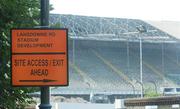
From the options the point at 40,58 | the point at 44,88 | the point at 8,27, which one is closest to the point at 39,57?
the point at 40,58

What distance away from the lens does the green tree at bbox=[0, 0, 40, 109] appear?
13188 millimetres

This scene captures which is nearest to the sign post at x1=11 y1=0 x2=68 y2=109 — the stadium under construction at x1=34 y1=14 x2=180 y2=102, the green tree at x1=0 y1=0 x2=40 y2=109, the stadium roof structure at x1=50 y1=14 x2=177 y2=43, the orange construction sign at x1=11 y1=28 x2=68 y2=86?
the orange construction sign at x1=11 y1=28 x2=68 y2=86

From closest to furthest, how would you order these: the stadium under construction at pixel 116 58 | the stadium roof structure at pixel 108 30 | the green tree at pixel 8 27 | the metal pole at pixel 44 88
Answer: the metal pole at pixel 44 88 < the green tree at pixel 8 27 < the stadium under construction at pixel 116 58 < the stadium roof structure at pixel 108 30

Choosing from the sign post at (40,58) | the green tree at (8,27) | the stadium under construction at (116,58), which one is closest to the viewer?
the sign post at (40,58)

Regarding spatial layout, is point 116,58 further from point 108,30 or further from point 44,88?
point 44,88

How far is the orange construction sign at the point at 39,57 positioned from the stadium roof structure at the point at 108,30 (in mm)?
72895

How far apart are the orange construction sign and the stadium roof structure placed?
239 feet

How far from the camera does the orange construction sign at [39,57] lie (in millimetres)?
9539

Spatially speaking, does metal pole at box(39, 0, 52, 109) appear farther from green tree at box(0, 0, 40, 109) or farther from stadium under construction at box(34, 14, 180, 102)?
stadium under construction at box(34, 14, 180, 102)

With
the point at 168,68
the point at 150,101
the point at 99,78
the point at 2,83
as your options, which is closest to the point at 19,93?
the point at 2,83

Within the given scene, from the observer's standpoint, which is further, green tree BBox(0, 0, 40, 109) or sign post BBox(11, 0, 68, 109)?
green tree BBox(0, 0, 40, 109)

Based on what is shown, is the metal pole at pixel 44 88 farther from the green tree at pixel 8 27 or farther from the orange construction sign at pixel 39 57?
the green tree at pixel 8 27

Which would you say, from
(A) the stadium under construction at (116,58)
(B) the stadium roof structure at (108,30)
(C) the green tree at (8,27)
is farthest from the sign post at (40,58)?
(B) the stadium roof structure at (108,30)

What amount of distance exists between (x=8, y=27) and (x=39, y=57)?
391 centimetres
